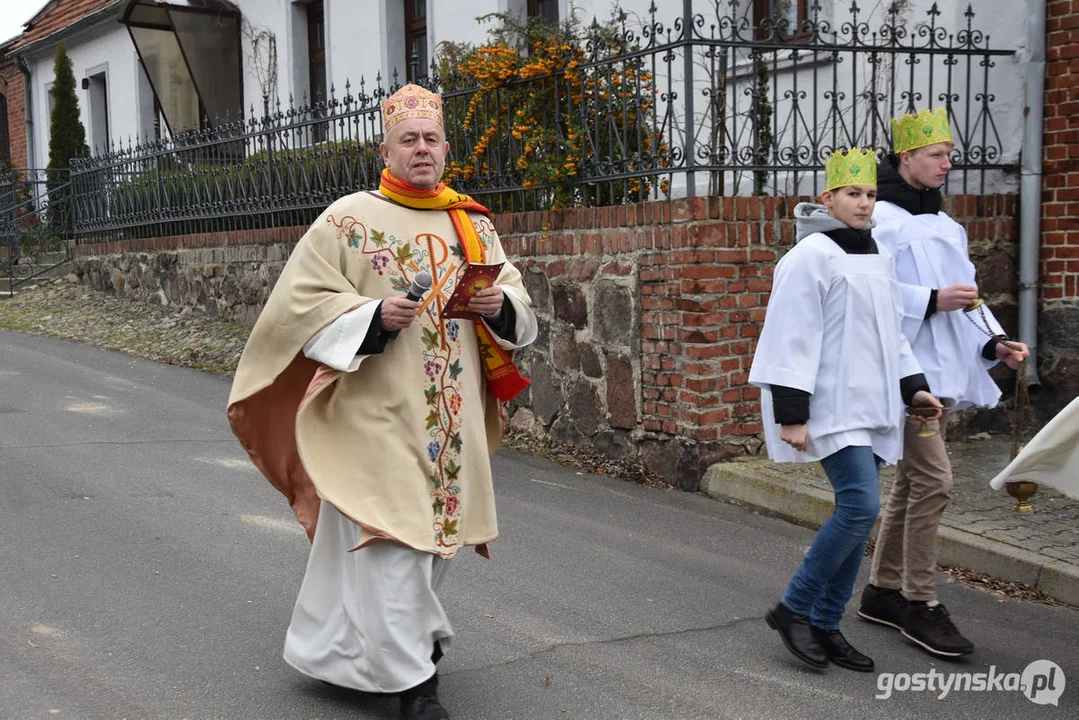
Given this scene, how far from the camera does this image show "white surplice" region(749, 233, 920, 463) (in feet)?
13.3

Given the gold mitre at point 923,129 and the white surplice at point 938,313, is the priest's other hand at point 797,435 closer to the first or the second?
the white surplice at point 938,313

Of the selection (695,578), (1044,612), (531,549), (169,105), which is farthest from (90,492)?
(169,105)

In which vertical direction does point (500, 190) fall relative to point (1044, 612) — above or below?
above

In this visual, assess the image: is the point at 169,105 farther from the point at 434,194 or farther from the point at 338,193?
the point at 434,194

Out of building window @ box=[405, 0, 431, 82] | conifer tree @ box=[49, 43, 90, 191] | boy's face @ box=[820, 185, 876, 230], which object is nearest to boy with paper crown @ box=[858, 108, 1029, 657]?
boy's face @ box=[820, 185, 876, 230]

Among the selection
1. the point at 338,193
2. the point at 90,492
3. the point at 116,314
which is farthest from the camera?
the point at 116,314

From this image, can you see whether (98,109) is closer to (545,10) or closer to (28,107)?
(28,107)

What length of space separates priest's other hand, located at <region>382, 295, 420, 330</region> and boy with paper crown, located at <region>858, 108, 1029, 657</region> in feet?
6.42

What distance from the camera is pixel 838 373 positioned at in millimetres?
4105

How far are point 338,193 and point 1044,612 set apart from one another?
299 inches

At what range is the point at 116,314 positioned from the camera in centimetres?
1457

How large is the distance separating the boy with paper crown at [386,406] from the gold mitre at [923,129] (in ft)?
5.58

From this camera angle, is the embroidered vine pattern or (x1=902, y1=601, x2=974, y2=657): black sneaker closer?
the embroidered vine pattern

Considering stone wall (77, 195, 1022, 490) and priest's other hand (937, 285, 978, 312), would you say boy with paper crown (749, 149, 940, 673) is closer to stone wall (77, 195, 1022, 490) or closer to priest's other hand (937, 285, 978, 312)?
priest's other hand (937, 285, 978, 312)
